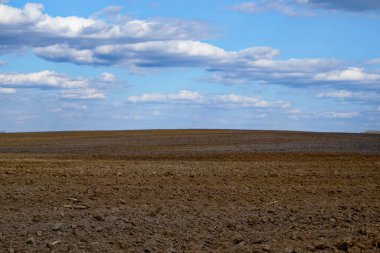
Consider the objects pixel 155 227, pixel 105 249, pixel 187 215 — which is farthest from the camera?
pixel 187 215

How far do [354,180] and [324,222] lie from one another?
5.55m

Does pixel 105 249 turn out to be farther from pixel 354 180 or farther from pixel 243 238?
pixel 354 180

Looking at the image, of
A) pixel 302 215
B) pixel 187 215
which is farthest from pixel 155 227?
pixel 302 215

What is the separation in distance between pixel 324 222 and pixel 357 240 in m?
1.58

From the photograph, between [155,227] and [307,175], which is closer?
[155,227]

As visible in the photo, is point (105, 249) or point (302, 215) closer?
point (105, 249)

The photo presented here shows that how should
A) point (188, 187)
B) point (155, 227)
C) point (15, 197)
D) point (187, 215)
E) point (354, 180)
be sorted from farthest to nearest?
point (354, 180), point (188, 187), point (15, 197), point (187, 215), point (155, 227)

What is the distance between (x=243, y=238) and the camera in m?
9.60

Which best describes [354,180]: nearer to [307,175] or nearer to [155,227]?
[307,175]

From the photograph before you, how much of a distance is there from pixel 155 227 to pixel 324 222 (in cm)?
278

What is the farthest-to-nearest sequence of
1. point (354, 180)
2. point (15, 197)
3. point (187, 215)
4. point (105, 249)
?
1. point (354, 180)
2. point (15, 197)
3. point (187, 215)
4. point (105, 249)

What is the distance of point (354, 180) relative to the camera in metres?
15.9

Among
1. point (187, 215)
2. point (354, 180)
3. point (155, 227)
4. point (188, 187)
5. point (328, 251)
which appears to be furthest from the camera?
point (354, 180)

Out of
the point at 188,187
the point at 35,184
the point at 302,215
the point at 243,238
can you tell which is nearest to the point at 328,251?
the point at 243,238
